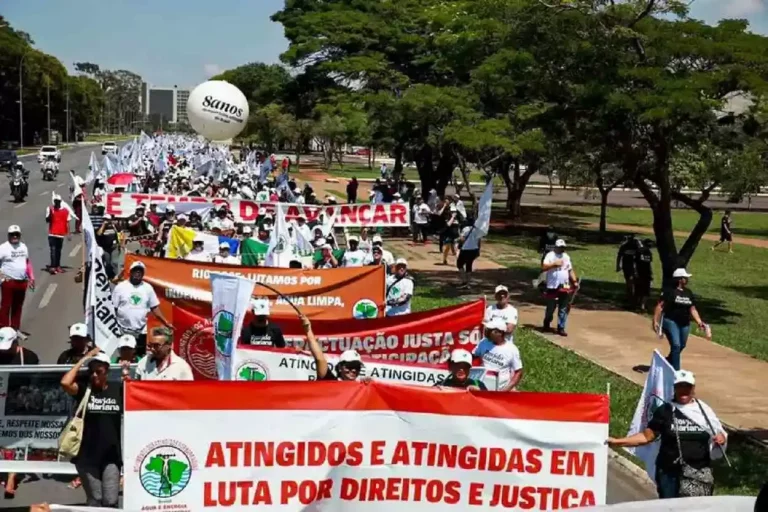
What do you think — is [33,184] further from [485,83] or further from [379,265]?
[379,265]

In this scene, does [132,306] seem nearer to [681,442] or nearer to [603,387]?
[603,387]

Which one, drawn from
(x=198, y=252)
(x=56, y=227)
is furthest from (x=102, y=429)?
(x=56, y=227)

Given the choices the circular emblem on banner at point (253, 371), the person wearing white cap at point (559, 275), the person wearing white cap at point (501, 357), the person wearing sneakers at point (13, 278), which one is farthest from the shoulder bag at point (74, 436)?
the person wearing white cap at point (559, 275)

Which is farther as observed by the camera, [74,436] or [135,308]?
[135,308]

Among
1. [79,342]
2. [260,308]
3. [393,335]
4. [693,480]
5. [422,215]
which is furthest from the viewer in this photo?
[422,215]

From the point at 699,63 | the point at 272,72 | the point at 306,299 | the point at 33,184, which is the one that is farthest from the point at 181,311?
the point at 272,72

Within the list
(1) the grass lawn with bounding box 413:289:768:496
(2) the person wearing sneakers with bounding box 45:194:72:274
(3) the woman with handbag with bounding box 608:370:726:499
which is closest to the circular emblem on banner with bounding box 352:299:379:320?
(1) the grass lawn with bounding box 413:289:768:496

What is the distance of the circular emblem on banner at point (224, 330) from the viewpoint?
904 cm

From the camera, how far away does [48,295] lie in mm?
18531

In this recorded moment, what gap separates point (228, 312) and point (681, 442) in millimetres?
4066

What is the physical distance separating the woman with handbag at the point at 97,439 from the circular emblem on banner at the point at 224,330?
217 centimetres

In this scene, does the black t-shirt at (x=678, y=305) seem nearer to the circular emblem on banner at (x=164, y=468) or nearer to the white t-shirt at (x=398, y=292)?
the white t-shirt at (x=398, y=292)

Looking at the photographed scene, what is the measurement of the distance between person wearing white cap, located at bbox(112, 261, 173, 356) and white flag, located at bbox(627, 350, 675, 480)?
5283 millimetres

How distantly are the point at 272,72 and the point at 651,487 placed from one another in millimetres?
110082
